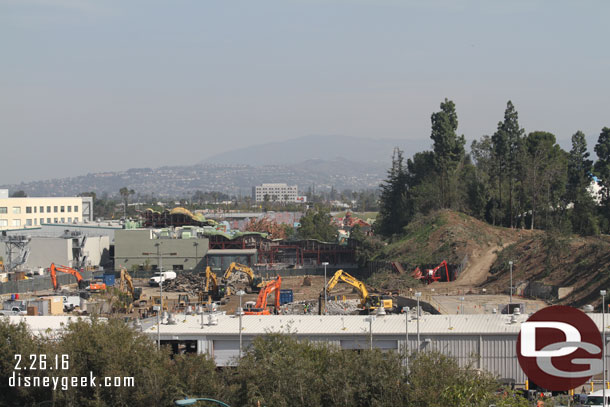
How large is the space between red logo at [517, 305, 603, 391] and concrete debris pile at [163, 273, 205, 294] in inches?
1703

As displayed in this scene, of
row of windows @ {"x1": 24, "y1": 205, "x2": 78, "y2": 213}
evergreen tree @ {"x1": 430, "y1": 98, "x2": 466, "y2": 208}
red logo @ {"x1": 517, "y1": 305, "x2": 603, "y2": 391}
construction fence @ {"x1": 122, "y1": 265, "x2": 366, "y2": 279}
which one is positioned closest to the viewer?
red logo @ {"x1": 517, "y1": 305, "x2": 603, "y2": 391}

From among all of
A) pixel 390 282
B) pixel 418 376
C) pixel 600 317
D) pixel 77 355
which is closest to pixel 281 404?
pixel 418 376

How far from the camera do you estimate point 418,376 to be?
20797 mm

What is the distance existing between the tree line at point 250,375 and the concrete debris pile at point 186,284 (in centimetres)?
4363

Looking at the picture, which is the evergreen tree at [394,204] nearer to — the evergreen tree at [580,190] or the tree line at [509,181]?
the tree line at [509,181]

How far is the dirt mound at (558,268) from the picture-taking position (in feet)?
169

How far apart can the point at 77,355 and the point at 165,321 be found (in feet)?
28.2

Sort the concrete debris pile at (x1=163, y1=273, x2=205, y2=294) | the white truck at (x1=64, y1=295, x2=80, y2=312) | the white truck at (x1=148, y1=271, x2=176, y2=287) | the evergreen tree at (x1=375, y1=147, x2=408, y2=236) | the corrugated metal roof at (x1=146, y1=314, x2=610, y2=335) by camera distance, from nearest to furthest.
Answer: the corrugated metal roof at (x1=146, y1=314, x2=610, y2=335)
the white truck at (x1=64, y1=295, x2=80, y2=312)
the concrete debris pile at (x1=163, y1=273, x2=205, y2=294)
the white truck at (x1=148, y1=271, x2=176, y2=287)
the evergreen tree at (x1=375, y1=147, x2=408, y2=236)

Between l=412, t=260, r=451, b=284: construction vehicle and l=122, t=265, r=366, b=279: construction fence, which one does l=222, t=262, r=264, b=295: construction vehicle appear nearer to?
l=122, t=265, r=366, b=279: construction fence

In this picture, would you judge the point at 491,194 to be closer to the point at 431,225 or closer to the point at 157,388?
the point at 431,225

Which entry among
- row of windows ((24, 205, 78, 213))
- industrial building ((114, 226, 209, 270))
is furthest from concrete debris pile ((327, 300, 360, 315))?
row of windows ((24, 205, 78, 213))

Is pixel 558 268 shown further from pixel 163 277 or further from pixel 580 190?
pixel 163 277

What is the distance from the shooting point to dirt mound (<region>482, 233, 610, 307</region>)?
5157 cm

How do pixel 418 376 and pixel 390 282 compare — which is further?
pixel 390 282
